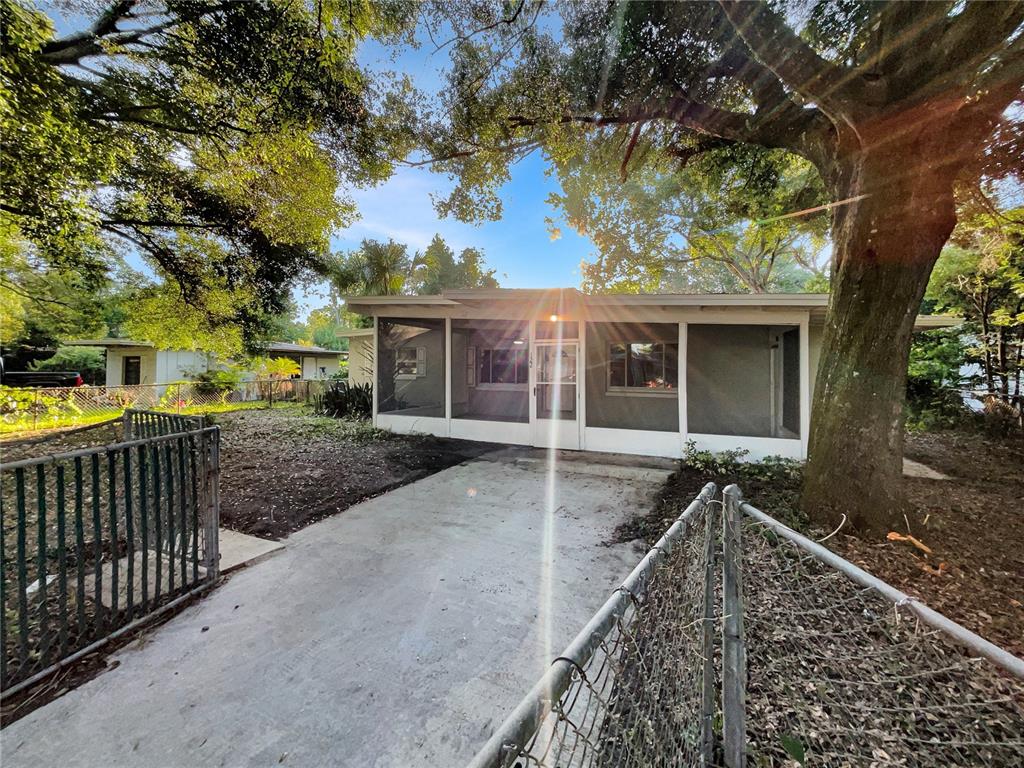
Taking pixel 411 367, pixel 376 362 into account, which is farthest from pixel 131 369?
pixel 376 362

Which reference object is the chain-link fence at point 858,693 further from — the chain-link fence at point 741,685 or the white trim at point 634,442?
the white trim at point 634,442

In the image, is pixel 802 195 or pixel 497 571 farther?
pixel 802 195

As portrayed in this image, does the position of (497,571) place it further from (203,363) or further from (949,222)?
(203,363)

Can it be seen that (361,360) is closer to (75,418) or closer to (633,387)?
(75,418)

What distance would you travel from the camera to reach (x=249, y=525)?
418cm

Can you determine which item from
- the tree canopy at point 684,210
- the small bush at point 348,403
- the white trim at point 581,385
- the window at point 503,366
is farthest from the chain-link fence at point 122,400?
the tree canopy at point 684,210

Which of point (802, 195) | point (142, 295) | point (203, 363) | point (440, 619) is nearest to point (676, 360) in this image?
point (802, 195)

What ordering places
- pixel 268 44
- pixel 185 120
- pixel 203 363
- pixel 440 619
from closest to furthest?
pixel 440 619 → pixel 268 44 → pixel 185 120 → pixel 203 363

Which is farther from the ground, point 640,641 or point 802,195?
point 802,195

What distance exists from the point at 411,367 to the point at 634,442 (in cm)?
633

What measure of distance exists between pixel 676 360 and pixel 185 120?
9.12m

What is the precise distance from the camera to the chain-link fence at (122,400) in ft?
29.6

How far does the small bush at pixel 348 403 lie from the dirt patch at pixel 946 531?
8586 millimetres

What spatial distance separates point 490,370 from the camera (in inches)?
427
